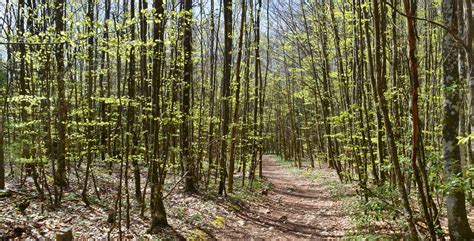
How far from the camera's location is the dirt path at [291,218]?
8.83 meters

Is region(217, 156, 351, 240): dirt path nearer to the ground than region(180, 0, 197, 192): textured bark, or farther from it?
nearer to the ground

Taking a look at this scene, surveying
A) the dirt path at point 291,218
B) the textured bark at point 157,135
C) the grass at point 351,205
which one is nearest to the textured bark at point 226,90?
the dirt path at point 291,218

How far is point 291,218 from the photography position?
10656mm

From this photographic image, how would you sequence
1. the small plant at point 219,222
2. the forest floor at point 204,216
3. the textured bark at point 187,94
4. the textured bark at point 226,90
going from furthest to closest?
the textured bark at point 226,90 → the textured bark at point 187,94 → the small plant at point 219,222 → the forest floor at point 204,216

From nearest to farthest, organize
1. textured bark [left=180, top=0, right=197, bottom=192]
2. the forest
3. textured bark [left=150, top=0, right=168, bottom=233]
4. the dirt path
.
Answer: the forest
textured bark [left=150, top=0, right=168, bottom=233]
the dirt path
textured bark [left=180, top=0, right=197, bottom=192]

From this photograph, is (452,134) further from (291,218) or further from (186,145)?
(186,145)

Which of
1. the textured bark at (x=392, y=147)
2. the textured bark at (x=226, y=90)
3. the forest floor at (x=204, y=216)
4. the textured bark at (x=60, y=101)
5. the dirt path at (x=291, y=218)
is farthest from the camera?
the textured bark at (x=226, y=90)

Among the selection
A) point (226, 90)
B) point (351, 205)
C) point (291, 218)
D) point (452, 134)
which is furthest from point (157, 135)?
point (351, 205)

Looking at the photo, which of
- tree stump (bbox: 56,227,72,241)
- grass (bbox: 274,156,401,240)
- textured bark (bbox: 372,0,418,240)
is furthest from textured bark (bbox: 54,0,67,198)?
grass (bbox: 274,156,401,240)

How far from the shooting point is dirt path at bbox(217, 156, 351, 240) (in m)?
8.83

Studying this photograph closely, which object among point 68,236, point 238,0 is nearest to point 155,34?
point 68,236

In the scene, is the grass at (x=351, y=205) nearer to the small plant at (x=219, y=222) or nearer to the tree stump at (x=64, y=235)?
the small plant at (x=219, y=222)

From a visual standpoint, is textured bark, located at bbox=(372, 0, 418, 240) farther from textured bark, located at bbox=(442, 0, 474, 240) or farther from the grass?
the grass

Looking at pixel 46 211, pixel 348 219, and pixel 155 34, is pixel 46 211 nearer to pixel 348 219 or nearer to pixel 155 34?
pixel 155 34
